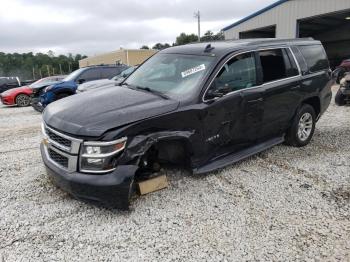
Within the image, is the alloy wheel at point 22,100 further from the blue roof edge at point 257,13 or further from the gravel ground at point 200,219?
the blue roof edge at point 257,13

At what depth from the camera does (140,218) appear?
11.9 ft

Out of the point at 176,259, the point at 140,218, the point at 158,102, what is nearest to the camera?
the point at 176,259

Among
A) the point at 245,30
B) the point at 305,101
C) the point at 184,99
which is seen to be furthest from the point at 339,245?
the point at 245,30

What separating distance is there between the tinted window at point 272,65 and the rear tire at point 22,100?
12.3 meters

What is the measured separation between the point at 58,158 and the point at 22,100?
12.0 meters

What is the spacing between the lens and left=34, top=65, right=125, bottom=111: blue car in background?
34.3 ft

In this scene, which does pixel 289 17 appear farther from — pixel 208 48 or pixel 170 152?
pixel 170 152

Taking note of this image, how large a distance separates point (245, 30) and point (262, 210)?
23.4 m

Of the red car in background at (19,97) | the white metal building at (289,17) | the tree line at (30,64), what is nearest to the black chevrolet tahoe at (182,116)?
the red car in background at (19,97)

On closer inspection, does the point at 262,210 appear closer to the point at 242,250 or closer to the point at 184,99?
the point at 242,250

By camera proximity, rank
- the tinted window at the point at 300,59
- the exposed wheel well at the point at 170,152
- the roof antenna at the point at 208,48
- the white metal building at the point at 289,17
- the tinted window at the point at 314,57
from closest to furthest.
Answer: the exposed wheel well at the point at 170,152 < the roof antenna at the point at 208,48 < the tinted window at the point at 300,59 < the tinted window at the point at 314,57 < the white metal building at the point at 289,17

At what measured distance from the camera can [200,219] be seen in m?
3.59

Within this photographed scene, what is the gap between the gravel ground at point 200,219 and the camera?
10.0 feet

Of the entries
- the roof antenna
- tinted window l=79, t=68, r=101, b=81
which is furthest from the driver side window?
tinted window l=79, t=68, r=101, b=81
